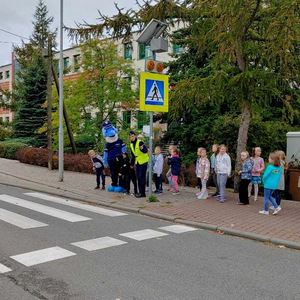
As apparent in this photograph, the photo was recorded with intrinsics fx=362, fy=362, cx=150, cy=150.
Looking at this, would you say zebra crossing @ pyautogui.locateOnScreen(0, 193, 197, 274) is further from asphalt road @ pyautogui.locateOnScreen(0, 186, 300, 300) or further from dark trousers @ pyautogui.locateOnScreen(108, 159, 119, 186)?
dark trousers @ pyautogui.locateOnScreen(108, 159, 119, 186)

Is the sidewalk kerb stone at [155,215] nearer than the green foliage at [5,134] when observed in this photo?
Yes

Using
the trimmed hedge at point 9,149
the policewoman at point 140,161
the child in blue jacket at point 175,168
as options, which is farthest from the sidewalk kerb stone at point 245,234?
the trimmed hedge at point 9,149

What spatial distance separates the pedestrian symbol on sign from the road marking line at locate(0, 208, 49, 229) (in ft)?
13.6

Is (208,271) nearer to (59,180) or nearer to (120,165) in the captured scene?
(120,165)

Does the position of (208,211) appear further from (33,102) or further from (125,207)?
(33,102)

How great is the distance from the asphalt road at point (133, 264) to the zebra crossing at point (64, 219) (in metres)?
0.02

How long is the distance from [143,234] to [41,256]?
6.71 feet

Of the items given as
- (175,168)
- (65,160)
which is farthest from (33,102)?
(175,168)

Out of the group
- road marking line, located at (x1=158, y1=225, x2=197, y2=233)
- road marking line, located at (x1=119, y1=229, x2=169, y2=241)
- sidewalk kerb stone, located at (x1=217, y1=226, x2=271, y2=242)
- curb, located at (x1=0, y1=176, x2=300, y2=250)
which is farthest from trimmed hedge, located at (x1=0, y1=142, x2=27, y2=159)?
sidewalk kerb stone, located at (x1=217, y1=226, x2=271, y2=242)

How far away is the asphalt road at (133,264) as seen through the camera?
4.11 meters

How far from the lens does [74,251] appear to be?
5523 mm

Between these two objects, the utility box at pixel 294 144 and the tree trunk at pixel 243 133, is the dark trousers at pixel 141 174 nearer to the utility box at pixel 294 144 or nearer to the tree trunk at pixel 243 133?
the tree trunk at pixel 243 133

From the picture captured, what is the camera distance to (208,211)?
8.66m

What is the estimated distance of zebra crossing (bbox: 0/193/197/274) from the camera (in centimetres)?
521
